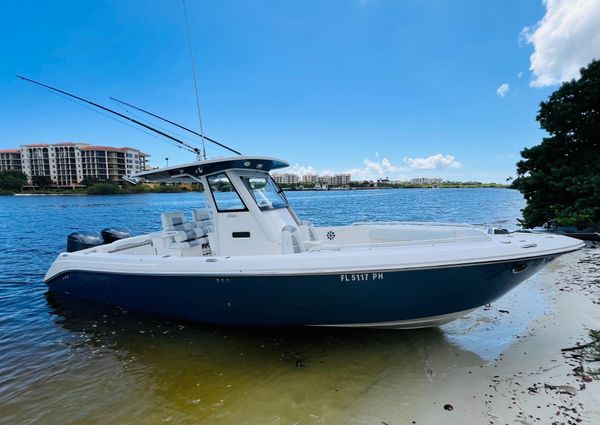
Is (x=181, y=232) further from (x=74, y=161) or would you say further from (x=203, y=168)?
(x=74, y=161)

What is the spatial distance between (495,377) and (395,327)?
1.21 meters

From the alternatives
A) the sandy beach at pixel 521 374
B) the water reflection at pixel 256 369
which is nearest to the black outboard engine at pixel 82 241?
the water reflection at pixel 256 369

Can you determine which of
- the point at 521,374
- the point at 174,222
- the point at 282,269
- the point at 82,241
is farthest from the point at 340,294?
the point at 82,241

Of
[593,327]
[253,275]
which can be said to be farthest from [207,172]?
[593,327]

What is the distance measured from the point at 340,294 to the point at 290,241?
3.60 feet

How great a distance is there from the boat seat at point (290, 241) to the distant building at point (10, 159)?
438ft

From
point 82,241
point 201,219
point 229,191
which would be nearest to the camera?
point 229,191

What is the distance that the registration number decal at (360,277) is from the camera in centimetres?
378

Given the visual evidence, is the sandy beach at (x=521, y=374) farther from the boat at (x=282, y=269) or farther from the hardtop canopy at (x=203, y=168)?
the hardtop canopy at (x=203, y=168)

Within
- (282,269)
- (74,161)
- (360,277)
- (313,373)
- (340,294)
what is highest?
(74,161)

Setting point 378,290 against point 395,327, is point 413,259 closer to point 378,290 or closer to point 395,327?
point 378,290

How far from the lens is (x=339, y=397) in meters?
3.48

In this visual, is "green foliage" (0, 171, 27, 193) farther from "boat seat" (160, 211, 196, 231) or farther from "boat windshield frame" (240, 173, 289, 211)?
"boat windshield frame" (240, 173, 289, 211)

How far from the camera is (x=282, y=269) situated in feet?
13.0
